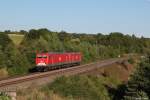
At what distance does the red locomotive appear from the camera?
169 ft

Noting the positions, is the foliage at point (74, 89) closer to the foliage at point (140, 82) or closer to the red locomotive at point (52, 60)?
the foliage at point (140, 82)

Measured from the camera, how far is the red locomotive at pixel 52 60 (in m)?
51.6

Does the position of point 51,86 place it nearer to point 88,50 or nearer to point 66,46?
point 66,46

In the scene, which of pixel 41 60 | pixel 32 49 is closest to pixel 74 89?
pixel 41 60

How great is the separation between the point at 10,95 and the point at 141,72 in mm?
22564

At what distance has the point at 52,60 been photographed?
54.0 metres

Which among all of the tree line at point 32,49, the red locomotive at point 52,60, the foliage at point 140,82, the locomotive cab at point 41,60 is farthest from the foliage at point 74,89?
the red locomotive at point 52,60

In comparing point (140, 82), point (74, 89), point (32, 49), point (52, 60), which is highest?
point (32, 49)

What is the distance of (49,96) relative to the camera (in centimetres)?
2375

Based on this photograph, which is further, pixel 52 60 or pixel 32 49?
pixel 32 49

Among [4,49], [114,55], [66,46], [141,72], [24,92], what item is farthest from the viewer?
[114,55]

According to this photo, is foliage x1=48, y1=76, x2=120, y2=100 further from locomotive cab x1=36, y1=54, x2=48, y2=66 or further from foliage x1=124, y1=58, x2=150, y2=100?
locomotive cab x1=36, y1=54, x2=48, y2=66

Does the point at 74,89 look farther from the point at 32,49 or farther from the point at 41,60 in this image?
the point at 32,49

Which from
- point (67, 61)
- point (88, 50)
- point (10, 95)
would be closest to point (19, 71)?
point (67, 61)
